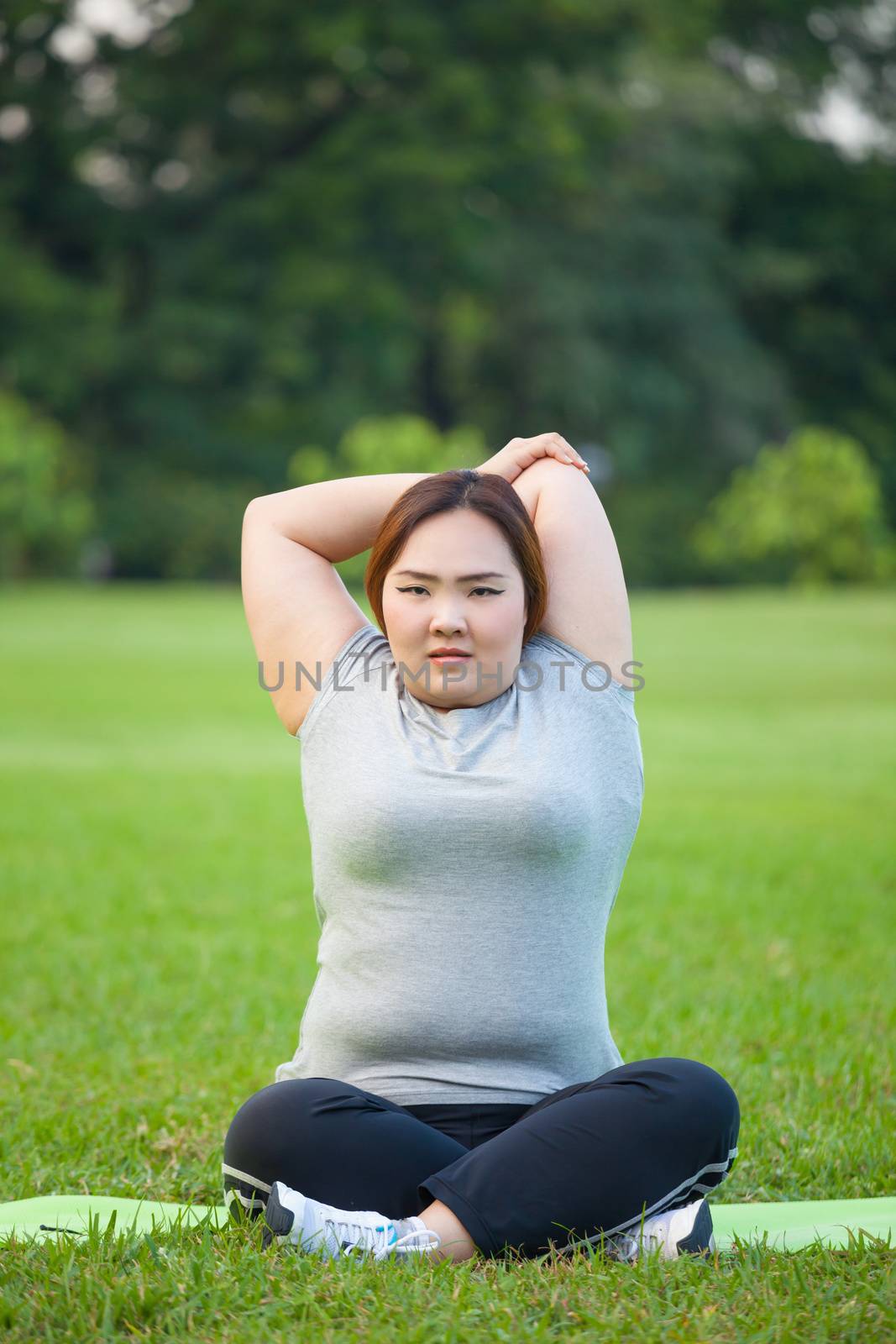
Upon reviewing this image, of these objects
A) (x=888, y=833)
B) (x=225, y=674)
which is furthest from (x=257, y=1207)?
(x=225, y=674)

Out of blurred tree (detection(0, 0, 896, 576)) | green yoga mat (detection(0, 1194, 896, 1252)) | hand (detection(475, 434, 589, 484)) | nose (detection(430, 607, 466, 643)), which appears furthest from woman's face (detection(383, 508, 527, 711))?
blurred tree (detection(0, 0, 896, 576))

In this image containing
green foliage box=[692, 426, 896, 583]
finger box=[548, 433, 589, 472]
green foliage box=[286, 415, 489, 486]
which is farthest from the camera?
green foliage box=[692, 426, 896, 583]

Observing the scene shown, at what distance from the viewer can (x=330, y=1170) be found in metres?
1.93

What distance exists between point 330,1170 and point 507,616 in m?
0.80

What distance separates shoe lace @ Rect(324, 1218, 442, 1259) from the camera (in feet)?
6.15

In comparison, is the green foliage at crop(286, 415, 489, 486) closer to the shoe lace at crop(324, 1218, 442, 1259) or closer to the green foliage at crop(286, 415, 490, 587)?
the green foliage at crop(286, 415, 490, 587)

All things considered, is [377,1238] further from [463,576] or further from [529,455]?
[529,455]

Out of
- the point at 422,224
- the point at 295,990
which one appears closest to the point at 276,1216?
the point at 295,990

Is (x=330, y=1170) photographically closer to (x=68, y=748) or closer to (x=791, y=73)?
(x=68, y=748)

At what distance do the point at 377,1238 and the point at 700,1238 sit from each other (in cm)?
44

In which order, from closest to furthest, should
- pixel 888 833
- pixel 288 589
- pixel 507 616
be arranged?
pixel 507 616, pixel 288 589, pixel 888 833

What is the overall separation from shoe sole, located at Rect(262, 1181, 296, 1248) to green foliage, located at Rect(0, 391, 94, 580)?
54.7 ft

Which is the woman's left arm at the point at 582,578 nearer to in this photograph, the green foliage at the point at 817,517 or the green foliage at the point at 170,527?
the green foliage at the point at 817,517

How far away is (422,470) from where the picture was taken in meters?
17.0
